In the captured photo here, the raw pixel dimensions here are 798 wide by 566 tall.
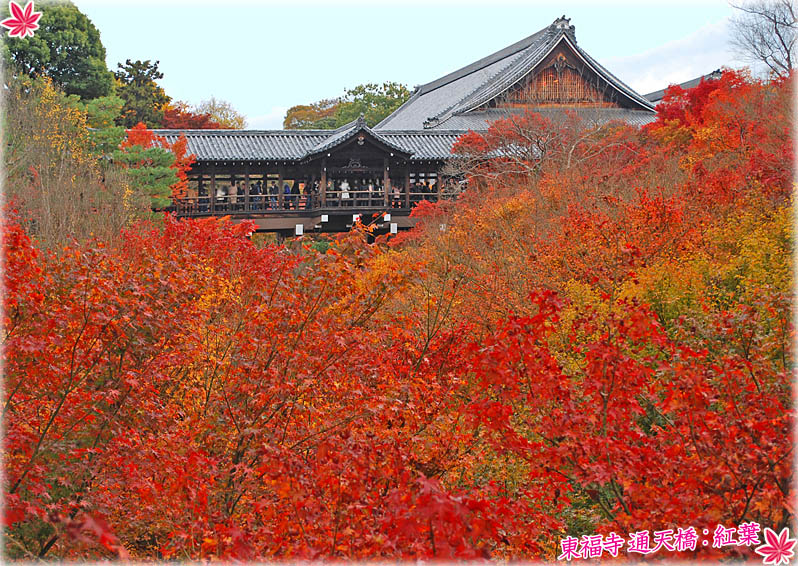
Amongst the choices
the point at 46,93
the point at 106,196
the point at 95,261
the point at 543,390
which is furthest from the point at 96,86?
the point at 543,390

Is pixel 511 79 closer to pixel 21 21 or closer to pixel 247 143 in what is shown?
pixel 247 143

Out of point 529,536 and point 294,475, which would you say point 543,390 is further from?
point 294,475

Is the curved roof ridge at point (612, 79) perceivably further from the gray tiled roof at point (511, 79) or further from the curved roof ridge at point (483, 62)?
the curved roof ridge at point (483, 62)

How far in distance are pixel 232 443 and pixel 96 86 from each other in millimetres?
33988

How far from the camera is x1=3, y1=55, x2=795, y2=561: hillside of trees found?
219 inches

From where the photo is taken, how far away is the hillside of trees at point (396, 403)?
219 inches

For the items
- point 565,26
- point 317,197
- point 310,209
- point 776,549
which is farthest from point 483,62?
point 776,549

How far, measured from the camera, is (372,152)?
3450 cm

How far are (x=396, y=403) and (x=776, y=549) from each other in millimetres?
4089

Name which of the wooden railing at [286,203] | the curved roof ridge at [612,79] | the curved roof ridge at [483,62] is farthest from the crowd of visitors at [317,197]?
the curved roof ridge at [483,62]

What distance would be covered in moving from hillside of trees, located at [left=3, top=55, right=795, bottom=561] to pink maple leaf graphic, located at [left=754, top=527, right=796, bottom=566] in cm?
13

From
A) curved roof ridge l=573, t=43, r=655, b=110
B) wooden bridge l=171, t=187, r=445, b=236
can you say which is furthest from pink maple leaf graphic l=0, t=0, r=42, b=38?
curved roof ridge l=573, t=43, r=655, b=110

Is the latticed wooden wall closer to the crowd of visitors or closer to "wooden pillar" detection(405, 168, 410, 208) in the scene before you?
"wooden pillar" detection(405, 168, 410, 208)

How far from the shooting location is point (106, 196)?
851 inches
